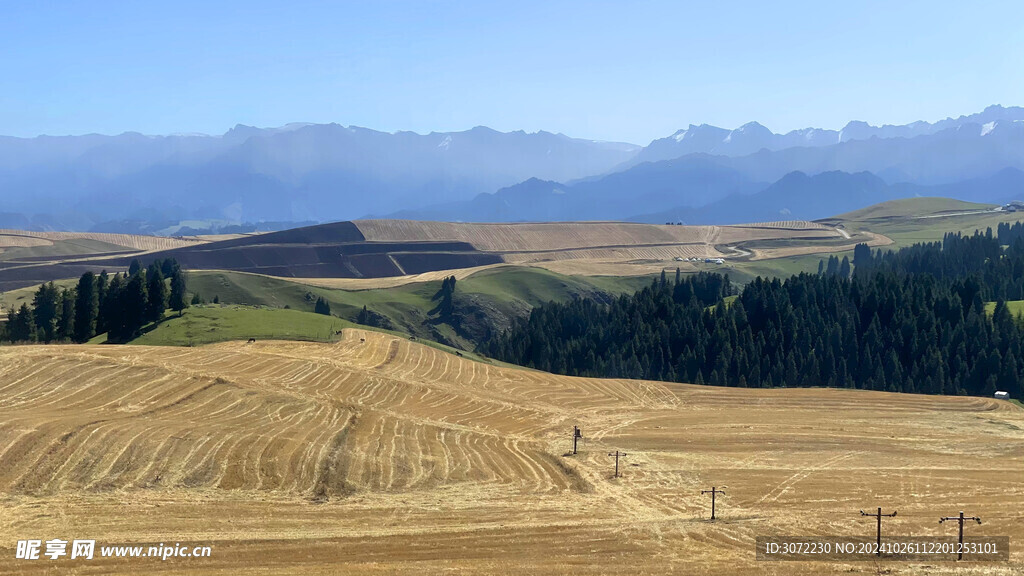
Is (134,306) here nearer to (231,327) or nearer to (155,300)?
(155,300)

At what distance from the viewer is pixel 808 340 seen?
12356 cm

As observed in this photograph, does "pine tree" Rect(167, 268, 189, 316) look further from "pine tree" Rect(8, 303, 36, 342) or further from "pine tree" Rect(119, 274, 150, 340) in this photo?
"pine tree" Rect(8, 303, 36, 342)

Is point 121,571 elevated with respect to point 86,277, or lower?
lower

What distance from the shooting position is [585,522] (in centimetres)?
4403

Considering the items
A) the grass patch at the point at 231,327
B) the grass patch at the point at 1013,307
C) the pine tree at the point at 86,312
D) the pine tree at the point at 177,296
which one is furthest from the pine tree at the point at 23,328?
the grass patch at the point at 1013,307

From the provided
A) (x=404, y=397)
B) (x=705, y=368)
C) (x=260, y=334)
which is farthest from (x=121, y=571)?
(x=705, y=368)

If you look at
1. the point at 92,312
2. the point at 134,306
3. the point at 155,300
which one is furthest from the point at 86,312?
the point at 155,300

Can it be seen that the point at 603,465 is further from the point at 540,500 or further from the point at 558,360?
the point at 558,360

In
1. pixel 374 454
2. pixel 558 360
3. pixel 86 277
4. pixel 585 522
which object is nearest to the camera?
pixel 585 522

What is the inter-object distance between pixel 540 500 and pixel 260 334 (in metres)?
63.0

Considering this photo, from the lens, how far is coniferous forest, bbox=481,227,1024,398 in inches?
4513

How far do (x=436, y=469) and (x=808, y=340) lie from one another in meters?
84.1

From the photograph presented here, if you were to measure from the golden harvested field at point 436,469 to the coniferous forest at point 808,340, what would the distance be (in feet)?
85.3

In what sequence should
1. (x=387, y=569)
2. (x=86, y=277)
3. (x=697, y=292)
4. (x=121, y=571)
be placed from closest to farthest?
1. (x=121, y=571)
2. (x=387, y=569)
3. (x=86, y=277)
4. (x=697, y=292)
